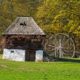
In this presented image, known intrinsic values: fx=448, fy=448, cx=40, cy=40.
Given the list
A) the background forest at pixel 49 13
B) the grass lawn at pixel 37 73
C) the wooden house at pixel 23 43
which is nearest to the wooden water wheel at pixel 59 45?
the background forest at pixel 49 13

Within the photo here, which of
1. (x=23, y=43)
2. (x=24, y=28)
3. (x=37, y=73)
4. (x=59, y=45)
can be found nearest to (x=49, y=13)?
(x=59, y=45)

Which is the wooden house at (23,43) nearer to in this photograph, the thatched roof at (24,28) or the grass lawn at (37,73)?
the thatched roof at (24,28)

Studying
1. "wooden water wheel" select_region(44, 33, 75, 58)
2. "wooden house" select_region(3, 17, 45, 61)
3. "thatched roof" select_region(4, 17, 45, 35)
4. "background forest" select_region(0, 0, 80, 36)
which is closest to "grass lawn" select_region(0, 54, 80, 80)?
"wooden house" select_region(3, 17, 45, 61)

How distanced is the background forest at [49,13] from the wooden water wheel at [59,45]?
5.14ft

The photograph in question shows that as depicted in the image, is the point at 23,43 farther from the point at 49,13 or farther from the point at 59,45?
the point at 49,13

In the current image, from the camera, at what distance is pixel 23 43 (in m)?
55.9

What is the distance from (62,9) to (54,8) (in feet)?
12.8

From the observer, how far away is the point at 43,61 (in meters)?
54.9

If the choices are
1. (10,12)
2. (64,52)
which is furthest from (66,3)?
Result: (10,12)

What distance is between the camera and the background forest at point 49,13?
61.3 meters

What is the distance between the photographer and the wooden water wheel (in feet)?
208

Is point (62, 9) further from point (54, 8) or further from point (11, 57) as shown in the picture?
point (11, 57)

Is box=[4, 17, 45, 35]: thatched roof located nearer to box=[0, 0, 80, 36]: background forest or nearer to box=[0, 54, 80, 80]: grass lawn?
box=[0, 0, 80, 36]: background forest

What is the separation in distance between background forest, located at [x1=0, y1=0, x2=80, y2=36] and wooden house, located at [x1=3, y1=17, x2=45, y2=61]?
273 inches
